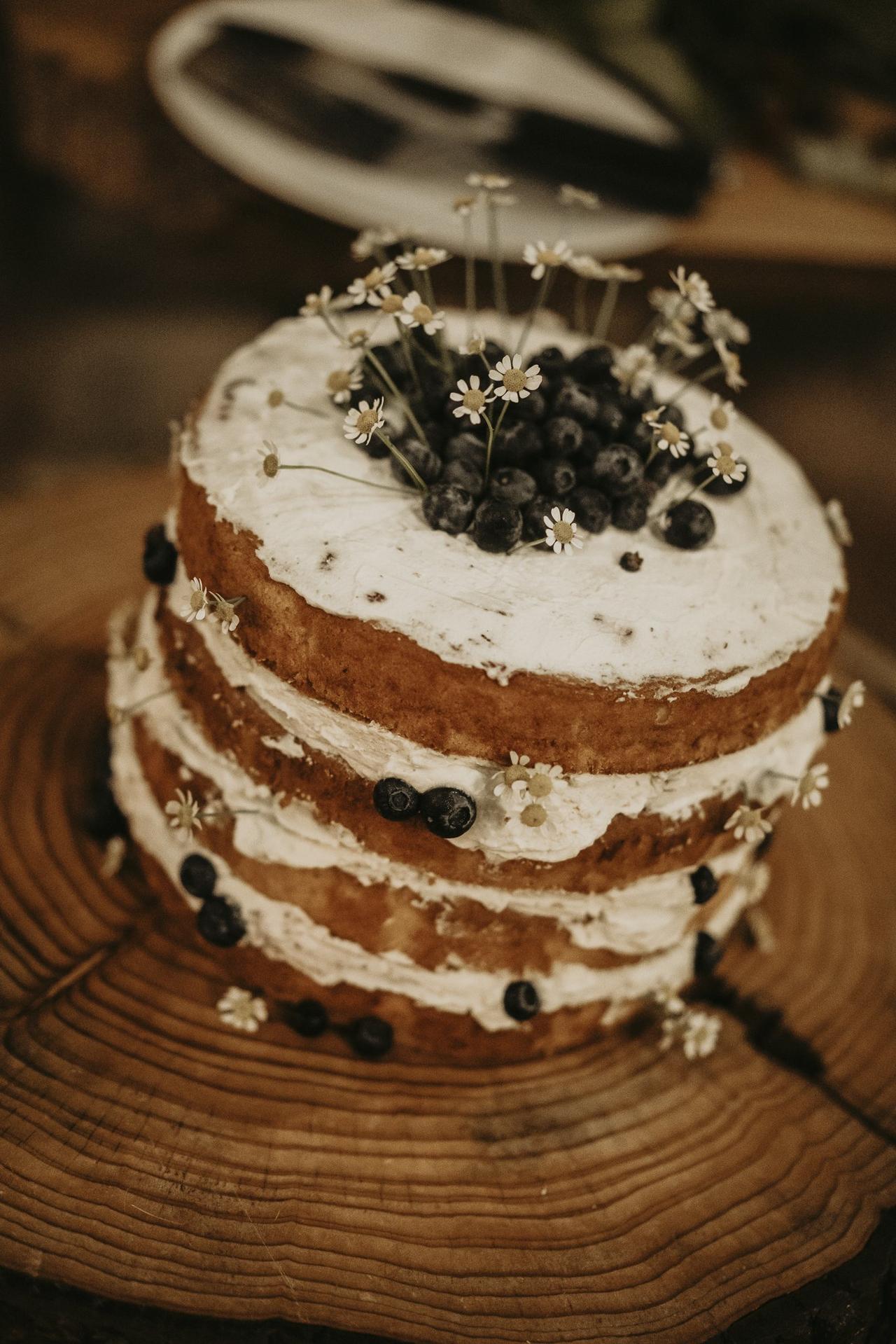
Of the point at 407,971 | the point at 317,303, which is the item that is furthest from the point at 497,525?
the point at 407,971

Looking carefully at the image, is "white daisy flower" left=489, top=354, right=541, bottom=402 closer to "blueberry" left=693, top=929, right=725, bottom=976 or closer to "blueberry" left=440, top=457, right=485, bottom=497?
"blueberry" left=440, top=457, right=485, bottom=497

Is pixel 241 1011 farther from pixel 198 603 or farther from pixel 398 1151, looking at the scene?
pixel 198 603

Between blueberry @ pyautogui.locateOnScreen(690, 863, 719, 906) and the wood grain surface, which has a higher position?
blueberry @ pyautogui.locateOnScreen(690, 863, 719, 906)

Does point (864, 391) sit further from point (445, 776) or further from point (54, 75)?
point (445, 776)

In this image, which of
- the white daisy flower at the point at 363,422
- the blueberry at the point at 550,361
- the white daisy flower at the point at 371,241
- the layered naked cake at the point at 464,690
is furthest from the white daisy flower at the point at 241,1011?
the white daisy flower at the point at 371,241

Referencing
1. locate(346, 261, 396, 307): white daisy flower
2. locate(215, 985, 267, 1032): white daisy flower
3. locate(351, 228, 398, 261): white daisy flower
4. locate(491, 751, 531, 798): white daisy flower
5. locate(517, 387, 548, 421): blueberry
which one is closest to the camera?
locate(491, 751, 531, 798): white daisy flower

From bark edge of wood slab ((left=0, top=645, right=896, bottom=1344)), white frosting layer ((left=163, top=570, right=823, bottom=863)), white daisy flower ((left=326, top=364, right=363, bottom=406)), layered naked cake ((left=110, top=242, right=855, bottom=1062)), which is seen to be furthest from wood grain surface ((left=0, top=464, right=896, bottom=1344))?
white daisy flower ((left=326, top=364, right=363, bottom=406))
